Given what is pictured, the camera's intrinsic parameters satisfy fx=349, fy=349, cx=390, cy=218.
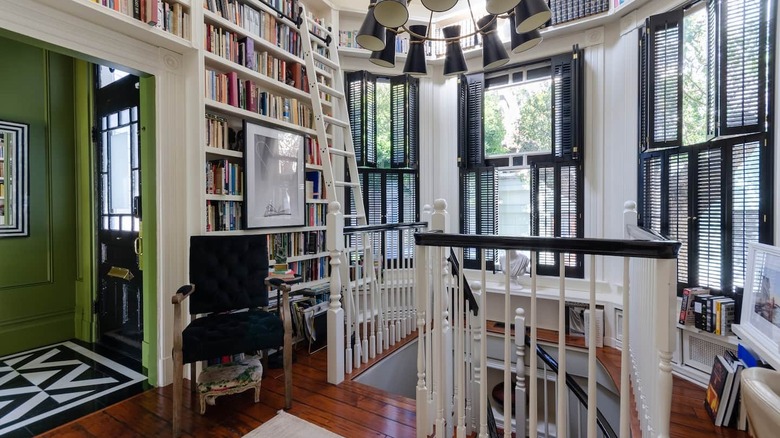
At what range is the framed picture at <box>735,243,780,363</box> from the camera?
205 cm

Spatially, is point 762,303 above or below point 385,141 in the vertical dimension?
below

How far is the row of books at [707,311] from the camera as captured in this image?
261cm

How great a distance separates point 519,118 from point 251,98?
2.98 m

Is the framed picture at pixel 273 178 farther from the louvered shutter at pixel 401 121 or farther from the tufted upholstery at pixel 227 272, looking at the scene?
the louvered shutter at pixel 401 121

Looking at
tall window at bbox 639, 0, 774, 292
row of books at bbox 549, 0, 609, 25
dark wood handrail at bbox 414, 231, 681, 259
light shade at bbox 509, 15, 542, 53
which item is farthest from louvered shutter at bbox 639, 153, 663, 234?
dark wood handrail at bbox 414, 231, 681, 259

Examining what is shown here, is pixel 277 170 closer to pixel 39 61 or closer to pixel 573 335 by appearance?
pixel 39 61

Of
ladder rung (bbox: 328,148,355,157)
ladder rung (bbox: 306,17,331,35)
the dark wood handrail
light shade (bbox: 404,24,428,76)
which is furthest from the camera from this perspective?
ladder rung (bbox: 306,17,331,35)

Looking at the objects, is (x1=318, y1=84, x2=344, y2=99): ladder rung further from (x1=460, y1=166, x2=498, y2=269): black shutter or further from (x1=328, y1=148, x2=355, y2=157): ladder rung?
(x1=460, y1=166, x2=498, y2=269): black shutter

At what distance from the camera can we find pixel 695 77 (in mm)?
2920

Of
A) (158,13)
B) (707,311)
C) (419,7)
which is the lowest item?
(707,311)

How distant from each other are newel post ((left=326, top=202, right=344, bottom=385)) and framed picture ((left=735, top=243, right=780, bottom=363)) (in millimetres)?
2521

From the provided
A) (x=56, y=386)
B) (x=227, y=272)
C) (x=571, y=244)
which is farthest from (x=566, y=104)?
(x=56, y=386)

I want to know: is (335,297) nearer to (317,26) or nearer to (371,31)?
(371,31)

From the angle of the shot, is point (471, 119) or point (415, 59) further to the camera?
point (471, 119)
